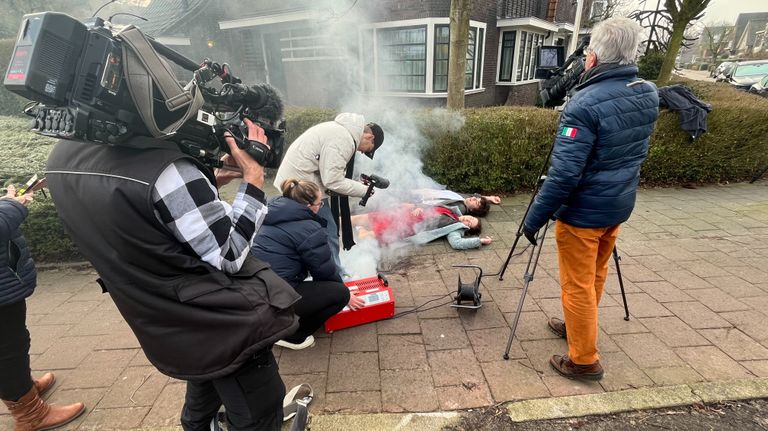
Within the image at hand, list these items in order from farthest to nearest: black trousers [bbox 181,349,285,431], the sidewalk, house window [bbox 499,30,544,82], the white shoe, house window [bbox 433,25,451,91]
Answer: house window [bbox 499,30,544,82] < house window [bbox 433,25,451,91] < the white shoe < the sidewalk < black trousers [bbox 181,349,285,431]

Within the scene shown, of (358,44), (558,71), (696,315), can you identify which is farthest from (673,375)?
(358,44)

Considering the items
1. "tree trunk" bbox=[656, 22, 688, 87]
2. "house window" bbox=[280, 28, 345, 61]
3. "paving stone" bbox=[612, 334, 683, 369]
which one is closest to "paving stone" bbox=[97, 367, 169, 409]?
"paving stone" bbox=[612, 334, 683, 369]

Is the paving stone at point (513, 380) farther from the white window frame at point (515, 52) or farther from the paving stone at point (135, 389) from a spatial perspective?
the white window frame at point (515, 52)

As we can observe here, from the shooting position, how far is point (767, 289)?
3.27 m

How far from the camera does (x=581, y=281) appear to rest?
7.39 ft

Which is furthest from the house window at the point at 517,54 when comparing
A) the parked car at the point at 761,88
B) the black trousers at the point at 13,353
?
the black trousers at the point at 13,353

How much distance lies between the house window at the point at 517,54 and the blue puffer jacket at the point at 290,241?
512 inches

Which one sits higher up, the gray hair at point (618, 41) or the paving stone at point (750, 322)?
the gray hair at point (618, 41)

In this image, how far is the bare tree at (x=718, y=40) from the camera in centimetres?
3659

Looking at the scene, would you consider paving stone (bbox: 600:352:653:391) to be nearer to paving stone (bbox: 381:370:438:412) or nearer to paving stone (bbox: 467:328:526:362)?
paving stone (bbox: 467:328:526:362)

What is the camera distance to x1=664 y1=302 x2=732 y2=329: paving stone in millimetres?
2854

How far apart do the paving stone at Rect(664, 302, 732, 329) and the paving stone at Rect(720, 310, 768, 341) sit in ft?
0.24

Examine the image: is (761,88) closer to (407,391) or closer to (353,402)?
(407,391)

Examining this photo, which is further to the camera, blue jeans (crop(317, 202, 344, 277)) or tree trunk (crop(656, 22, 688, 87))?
tree trunk (crop(656, 22, 688, 87))
